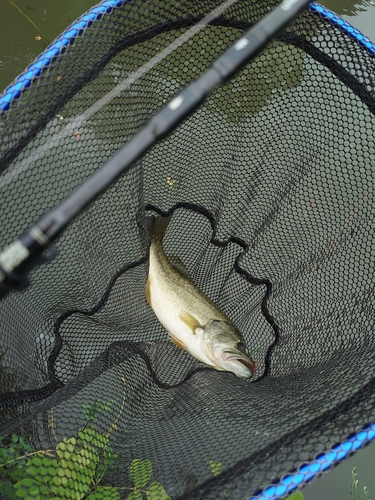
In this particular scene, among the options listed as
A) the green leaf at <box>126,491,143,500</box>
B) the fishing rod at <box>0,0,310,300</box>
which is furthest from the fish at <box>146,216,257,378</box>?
the fishing rod at <box>0,0,310,300</box>

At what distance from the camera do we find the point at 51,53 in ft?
5.24

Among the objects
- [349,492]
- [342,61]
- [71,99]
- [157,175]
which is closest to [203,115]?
[157,175]

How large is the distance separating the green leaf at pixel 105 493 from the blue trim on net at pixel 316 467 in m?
0.94

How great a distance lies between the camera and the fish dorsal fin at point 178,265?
2753 millimetres

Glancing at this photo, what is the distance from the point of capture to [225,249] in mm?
2939

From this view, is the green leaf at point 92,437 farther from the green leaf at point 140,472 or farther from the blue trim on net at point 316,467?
the blue trim on net at point 316,467

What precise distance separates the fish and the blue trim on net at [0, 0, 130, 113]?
3.69 feet

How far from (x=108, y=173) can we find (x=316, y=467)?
39.3 inches

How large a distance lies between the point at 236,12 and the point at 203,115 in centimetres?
67

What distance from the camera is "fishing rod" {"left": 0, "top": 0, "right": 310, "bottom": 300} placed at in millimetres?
942

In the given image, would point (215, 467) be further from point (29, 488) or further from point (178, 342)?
point (178, 342)

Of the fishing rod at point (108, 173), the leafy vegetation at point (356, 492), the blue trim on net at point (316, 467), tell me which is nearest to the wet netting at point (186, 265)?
the blue trim on net at point (316, 467)

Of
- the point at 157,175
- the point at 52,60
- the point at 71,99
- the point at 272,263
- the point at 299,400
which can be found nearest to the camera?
the point at 52,60

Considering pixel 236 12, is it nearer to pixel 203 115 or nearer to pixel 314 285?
pixel 203 115
